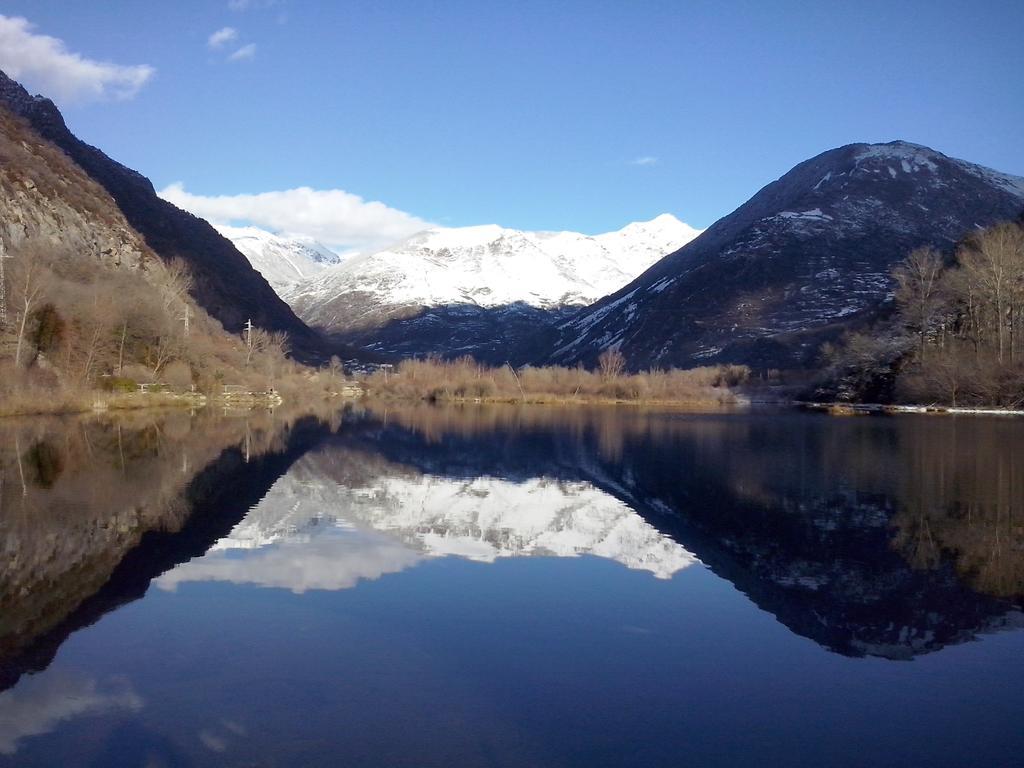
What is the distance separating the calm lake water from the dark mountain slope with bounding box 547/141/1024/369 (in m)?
114

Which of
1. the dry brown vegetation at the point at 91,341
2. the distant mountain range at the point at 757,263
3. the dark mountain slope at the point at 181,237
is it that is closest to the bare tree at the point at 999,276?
the distant mountain range at the point at 757,263

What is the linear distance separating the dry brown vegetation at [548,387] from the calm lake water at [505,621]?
244ft

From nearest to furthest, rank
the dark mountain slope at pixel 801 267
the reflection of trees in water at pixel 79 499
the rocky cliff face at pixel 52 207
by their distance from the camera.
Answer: the reflection of trees in water at pixel 79 499 → the rocky cliff face at pixel 52 207 → the dark mountain slope at pixel 801 267

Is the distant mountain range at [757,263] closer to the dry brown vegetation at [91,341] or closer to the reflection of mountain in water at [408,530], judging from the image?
the dry brown vegetation at [91,341]

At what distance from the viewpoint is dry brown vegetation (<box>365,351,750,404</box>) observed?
97188 millimetres

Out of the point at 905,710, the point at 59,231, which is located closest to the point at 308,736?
the point at 905,710

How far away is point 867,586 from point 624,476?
43.4ft

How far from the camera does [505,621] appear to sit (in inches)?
396

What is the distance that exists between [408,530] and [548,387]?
84.7 meters

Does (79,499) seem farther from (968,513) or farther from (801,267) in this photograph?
(801,267)

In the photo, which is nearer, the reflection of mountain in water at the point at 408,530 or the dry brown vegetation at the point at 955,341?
the reflection of mountain in water at the point at 408,530

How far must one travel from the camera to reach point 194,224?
14438 centimetres

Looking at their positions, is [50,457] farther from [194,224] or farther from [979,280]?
[194,224]

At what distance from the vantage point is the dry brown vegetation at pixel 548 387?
319ft
